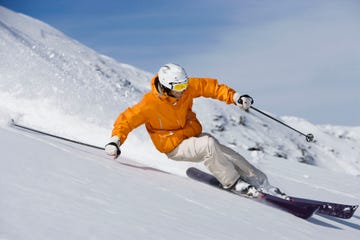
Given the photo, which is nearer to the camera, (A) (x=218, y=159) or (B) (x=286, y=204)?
(B) (x=286, y=204)

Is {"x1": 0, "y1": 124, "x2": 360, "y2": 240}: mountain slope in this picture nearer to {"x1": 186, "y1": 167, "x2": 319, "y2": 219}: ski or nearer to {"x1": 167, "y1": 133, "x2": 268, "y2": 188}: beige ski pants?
{"x1": 186, "y1": 167, "x2": 319, "y2": 219}: ski

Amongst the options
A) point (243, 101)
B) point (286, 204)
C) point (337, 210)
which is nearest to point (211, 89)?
point (243, 101)

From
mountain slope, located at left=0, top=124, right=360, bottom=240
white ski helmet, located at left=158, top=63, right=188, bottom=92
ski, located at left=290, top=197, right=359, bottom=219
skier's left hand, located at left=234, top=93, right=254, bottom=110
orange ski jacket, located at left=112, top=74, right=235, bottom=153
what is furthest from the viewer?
skier's left hand, located at left=234, top=93, right=254, bottom=110

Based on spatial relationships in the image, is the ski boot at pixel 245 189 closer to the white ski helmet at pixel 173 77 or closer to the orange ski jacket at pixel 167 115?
the orange ski jacket at pixel 167 115

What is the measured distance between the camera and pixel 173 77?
6.00 meters

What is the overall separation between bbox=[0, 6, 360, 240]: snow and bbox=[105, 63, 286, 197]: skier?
304 mm

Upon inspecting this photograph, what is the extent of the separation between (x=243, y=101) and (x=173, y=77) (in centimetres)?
98

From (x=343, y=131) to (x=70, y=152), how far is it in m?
184

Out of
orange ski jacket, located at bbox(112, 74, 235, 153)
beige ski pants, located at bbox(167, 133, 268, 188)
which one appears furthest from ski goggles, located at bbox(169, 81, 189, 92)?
beige ski pants, located at bbox(167, 133, 268, 188)

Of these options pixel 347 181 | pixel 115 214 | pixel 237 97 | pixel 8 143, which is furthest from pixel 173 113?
pixel 347 181

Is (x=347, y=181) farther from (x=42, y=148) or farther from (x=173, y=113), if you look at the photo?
(x=42, y=148)

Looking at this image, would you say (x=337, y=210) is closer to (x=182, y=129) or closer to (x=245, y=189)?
(x=245, y=189)

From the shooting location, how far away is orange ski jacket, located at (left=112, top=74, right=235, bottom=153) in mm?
6105

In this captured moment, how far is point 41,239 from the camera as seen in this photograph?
2.75 meters
